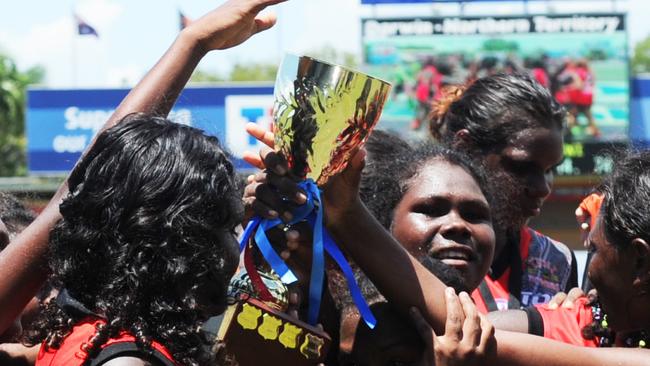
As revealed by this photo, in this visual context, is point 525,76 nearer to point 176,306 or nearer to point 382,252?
point 382,252

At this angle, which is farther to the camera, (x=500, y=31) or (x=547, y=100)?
(x=500, y=31)

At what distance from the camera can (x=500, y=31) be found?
66.4 feet

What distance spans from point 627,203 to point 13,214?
73.9 inches

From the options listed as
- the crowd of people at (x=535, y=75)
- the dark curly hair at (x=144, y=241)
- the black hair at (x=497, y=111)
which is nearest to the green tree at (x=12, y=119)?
the crowd of people at (x=535, y=75)

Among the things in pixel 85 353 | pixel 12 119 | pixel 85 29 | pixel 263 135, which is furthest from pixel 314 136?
pixel 12 119

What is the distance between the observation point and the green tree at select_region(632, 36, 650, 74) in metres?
61.8

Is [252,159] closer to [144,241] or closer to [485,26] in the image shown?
[144,241]

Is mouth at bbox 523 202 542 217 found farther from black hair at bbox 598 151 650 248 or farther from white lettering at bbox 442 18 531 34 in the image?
white lettering at bbox 442 18 531 34

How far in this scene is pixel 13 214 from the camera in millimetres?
3424

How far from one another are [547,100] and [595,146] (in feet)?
51.7

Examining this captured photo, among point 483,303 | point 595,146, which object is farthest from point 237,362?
point 595,146

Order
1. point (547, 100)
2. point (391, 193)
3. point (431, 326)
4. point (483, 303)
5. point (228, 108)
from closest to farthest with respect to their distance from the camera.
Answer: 1. point (431, 326)
2. point (391, 193)
3. point (483, 303)
4. point (547, 100)
5. point (228, 108)

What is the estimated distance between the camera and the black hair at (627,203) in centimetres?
263

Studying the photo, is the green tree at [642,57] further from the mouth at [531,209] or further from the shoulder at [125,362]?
the shoulder at [125,362]
